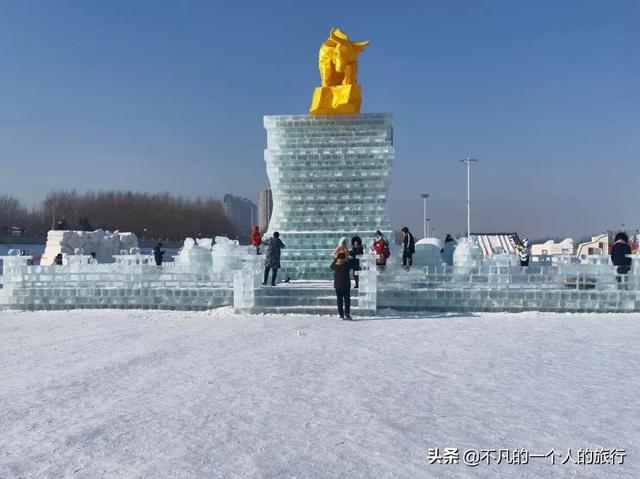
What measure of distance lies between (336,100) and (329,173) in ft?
7.46

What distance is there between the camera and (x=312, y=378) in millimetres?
5320

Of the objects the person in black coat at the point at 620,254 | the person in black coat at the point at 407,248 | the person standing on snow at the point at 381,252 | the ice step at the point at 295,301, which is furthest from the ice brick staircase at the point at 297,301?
the person in black coat at the point at 620,254

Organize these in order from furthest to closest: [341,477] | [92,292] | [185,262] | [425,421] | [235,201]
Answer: [235,201]
[185,262]
[92,292]
[425,421]
[341,477]

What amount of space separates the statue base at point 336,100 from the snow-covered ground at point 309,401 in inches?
345

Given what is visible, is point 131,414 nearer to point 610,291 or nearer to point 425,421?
point 425,421

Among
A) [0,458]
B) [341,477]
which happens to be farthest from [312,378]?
[0,458]

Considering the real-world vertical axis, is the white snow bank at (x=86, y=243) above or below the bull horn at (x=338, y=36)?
below

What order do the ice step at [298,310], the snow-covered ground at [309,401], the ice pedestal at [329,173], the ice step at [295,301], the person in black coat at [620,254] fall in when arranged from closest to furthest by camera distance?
the snow-covered ground at [309,401]
the ice step at [298,310]
the ice step at [295,301]
the person in black coat at [620,254]
the ice pedestal at [329,173]

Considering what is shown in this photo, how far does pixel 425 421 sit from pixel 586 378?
7.41 ft

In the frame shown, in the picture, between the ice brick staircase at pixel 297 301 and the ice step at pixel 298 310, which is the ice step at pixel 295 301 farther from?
the ice step at pixel 298 310

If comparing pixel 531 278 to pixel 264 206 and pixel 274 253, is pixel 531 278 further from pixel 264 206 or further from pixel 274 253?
pixel 264 206

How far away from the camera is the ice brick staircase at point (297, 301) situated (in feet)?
32.5

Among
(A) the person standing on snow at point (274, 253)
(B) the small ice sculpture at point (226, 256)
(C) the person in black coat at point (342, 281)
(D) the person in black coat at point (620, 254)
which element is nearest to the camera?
(C) the person in black coat at point (342, 281)

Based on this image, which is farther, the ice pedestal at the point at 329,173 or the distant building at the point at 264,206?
the distant building at the point at 264,206
